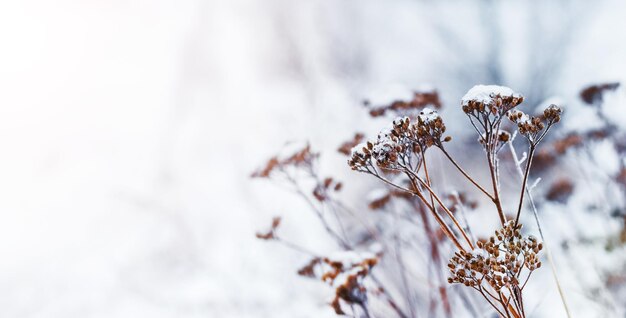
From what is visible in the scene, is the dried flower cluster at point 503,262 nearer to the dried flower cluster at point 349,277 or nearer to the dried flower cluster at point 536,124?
the dried flower cluster at point 536,124

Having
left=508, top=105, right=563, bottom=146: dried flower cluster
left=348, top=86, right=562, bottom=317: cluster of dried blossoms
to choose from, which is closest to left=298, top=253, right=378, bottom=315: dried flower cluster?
left=348, top=86, right=562, bottom=317: cluster of dried blossoms

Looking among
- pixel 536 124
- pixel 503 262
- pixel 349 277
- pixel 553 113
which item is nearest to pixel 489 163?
pixel 536 124

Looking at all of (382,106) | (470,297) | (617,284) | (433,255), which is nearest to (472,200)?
(433,255)

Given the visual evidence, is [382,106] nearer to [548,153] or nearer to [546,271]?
[548,153]

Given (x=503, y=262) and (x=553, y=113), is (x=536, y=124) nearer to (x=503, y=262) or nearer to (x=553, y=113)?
(x=553, y=113)

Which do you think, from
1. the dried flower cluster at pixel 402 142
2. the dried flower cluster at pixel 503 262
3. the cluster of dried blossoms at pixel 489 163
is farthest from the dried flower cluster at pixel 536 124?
the dried flower cluster at pixel 503 262

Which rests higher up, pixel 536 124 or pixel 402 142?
pixel 402 142

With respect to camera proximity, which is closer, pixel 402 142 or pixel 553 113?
pixel 553 113

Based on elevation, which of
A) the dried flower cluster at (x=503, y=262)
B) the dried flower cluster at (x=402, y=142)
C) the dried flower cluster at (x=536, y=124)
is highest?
the dried flower cluster at (x=402, y=142)

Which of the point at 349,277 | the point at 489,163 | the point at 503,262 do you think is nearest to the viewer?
the point at 503,262

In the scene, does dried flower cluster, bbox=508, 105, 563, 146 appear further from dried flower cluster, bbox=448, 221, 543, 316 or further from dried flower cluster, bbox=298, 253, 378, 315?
dried flower cluster, bbox=298, 253, 378, 315

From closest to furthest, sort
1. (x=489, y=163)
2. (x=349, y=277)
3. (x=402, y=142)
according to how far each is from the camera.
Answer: (x=489, y=163), (x=402, y=142), (x=349, y=277)
